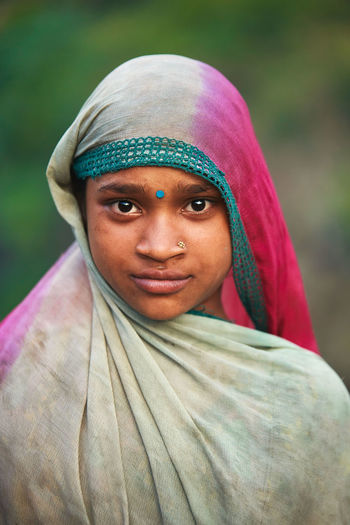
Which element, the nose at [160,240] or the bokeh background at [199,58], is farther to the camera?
the bokeh background at [199,58]

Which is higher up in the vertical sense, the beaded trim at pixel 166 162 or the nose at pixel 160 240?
the beaded trim at pixel 166 162

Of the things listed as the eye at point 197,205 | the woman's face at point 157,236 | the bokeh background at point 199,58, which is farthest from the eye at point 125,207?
the bokeh background at point 199,58

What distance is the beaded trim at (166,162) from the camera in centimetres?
121

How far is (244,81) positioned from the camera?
4.13m

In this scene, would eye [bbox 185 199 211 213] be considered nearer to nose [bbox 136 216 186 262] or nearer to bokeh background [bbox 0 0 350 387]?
nose [bbox 136 216 186 262]

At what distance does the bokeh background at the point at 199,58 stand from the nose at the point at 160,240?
2.70 m

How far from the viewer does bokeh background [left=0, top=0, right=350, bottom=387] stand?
3918 millimetres

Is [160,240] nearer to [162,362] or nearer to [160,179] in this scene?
[160,179]

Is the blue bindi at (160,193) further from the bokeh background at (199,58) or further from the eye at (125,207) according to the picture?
the bokeh background at (199,58)

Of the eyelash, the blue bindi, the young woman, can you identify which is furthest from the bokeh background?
the blue bindi

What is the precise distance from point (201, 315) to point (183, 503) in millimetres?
472

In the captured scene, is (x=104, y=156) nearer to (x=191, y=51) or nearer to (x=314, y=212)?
(x=314, y=212)

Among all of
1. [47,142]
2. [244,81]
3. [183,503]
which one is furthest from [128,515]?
[244,81]

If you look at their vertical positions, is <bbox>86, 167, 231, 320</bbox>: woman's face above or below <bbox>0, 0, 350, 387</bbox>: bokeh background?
below
